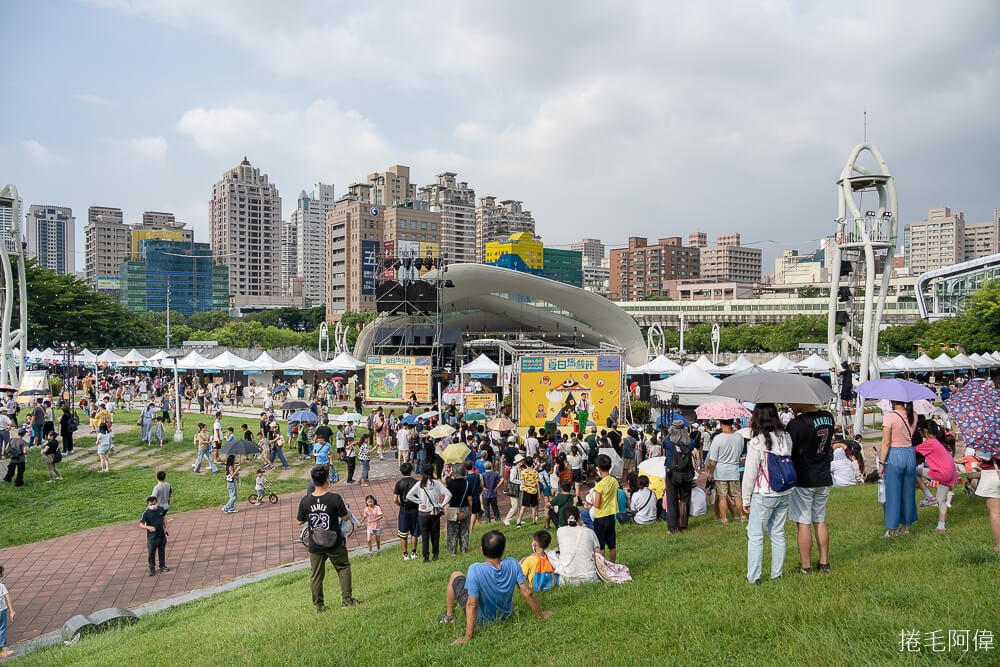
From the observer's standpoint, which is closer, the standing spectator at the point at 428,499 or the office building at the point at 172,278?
the standing spectator at the point at 428,499

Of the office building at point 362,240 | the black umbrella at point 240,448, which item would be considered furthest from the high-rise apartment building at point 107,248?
the black umbrella at point 240,448

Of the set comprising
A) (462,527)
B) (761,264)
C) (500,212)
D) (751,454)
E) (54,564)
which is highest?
(500,212)

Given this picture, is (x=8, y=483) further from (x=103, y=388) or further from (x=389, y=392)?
(x=103, y=388)

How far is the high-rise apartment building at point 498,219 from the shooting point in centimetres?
17025

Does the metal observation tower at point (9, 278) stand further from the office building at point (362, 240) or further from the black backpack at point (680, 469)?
the office building at point (362, 240)

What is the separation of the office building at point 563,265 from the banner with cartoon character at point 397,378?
118003mm

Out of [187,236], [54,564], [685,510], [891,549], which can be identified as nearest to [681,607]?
[891,549]

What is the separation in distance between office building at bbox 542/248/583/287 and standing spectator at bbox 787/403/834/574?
5473 inches

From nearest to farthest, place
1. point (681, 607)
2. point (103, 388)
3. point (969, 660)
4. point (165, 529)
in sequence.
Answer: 1. point (969, 660)
2. point (681, 607)
3. point (165, 529)
4. point (103, 388)

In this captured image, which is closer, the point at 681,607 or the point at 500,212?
the point at 681,607

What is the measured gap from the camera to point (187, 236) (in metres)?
171

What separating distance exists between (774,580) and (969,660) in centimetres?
172

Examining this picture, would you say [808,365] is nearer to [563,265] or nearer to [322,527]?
[322,527]

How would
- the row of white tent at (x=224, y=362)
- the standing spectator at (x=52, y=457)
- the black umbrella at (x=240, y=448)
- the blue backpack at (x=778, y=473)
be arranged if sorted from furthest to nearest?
A: 1. the row of white tent at (x=224, y=362)
2. the standing spectator at (x=52, y=457)
3. the black umbrella at (x=240, y=448)
4. the blue backpack at (x=778, y=473)
